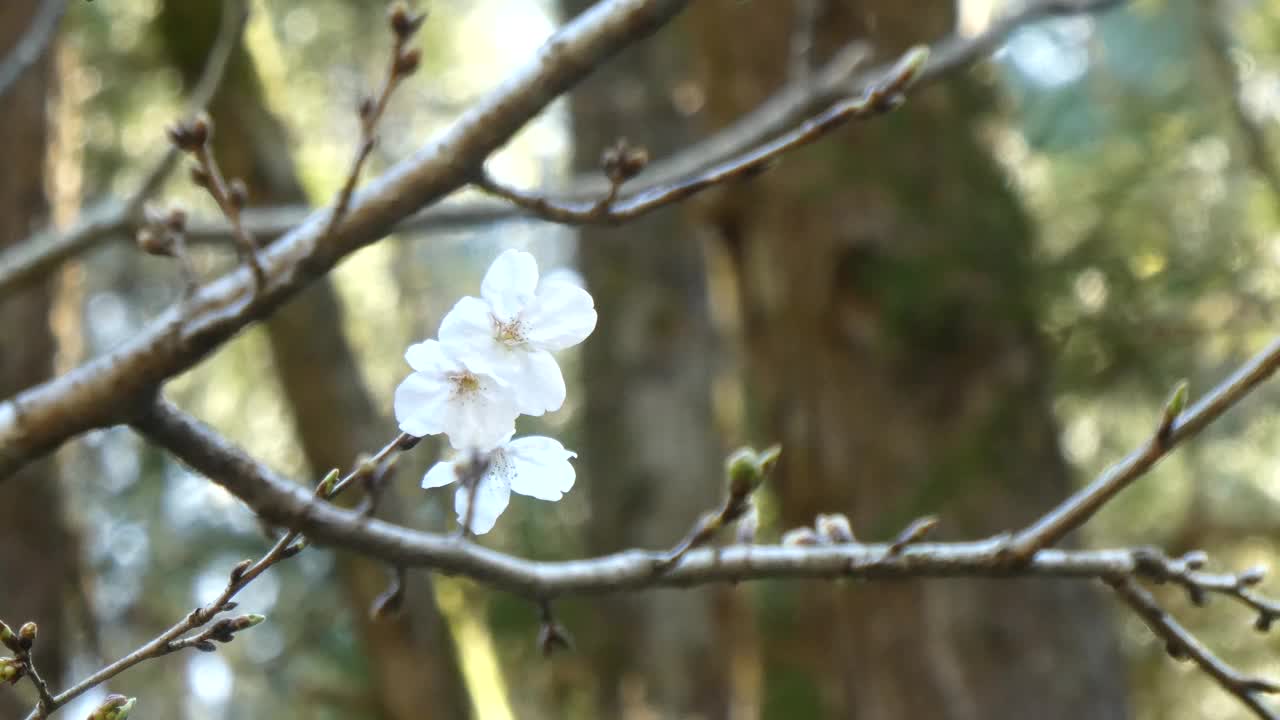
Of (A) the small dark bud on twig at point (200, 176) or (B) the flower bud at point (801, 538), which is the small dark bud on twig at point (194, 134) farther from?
(B) the flower bud at point (801, 538)

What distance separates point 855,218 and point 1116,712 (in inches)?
43.1

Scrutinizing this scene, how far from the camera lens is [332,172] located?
19.4ft

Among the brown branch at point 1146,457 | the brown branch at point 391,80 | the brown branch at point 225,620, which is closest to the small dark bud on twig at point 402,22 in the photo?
the brown branch at point 391,80

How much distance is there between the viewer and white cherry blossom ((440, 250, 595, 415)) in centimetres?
69

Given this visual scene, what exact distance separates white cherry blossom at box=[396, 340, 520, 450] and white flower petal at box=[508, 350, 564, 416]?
1 centimetres

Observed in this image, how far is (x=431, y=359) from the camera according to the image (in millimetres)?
680

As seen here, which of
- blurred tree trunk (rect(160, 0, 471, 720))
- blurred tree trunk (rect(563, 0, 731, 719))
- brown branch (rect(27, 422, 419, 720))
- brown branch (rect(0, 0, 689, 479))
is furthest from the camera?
blurred tree trunk (rect(563, 0, 731, 719))

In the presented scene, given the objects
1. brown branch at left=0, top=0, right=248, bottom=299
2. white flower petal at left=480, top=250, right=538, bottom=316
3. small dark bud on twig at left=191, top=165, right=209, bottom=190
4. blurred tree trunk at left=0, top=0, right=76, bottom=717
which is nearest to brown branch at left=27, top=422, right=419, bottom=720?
white flower petal at left=480, top=250, right=538, bottom=316

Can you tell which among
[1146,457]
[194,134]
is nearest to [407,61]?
[194,134]

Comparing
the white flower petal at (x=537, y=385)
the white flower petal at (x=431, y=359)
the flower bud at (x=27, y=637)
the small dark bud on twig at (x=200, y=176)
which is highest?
the small dark bud on twig at (x=200, y=176)

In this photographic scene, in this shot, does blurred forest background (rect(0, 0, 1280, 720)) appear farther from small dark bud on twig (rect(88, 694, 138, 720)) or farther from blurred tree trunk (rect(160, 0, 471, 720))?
small dark bud on twig (rect(88, 694, 138, 720))

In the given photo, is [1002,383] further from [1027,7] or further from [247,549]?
[247,549]

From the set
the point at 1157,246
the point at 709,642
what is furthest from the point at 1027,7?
the point at 709,642

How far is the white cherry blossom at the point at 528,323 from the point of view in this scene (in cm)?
69
